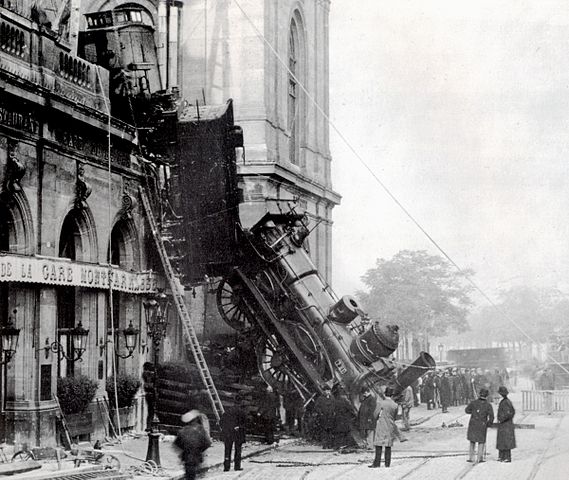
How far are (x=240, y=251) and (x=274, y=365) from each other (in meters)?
2.84

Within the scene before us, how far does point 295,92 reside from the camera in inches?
1320

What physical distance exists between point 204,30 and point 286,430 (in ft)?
44.9

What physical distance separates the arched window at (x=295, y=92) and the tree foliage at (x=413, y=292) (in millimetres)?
18124

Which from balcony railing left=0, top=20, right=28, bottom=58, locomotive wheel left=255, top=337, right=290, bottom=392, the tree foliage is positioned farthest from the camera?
the tree foliage

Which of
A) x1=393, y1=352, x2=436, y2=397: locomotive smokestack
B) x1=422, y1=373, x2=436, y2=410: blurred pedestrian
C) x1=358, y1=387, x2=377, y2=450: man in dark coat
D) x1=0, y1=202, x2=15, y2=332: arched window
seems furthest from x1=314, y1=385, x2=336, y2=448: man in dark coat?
x1=422, y1=373, x2=436, y2=410: blurred pedestrian

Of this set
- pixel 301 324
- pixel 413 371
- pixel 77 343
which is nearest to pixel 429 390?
pixel 413 371

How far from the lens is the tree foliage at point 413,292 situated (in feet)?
163

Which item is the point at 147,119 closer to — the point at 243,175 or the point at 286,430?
the point at 243,175

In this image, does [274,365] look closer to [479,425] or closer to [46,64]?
[479,425]

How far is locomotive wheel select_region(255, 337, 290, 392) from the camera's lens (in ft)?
68.1

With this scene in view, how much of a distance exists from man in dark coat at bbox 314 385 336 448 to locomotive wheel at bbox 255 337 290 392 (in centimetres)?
128

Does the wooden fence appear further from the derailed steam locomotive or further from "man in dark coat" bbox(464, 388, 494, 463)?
"man in dark coat" bbox(464, 388, 494, 463)

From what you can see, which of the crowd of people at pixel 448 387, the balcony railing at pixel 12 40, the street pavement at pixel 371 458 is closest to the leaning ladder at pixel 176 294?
the street pavement at pixel 371 458

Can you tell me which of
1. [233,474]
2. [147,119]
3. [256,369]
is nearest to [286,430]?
[256,369]
